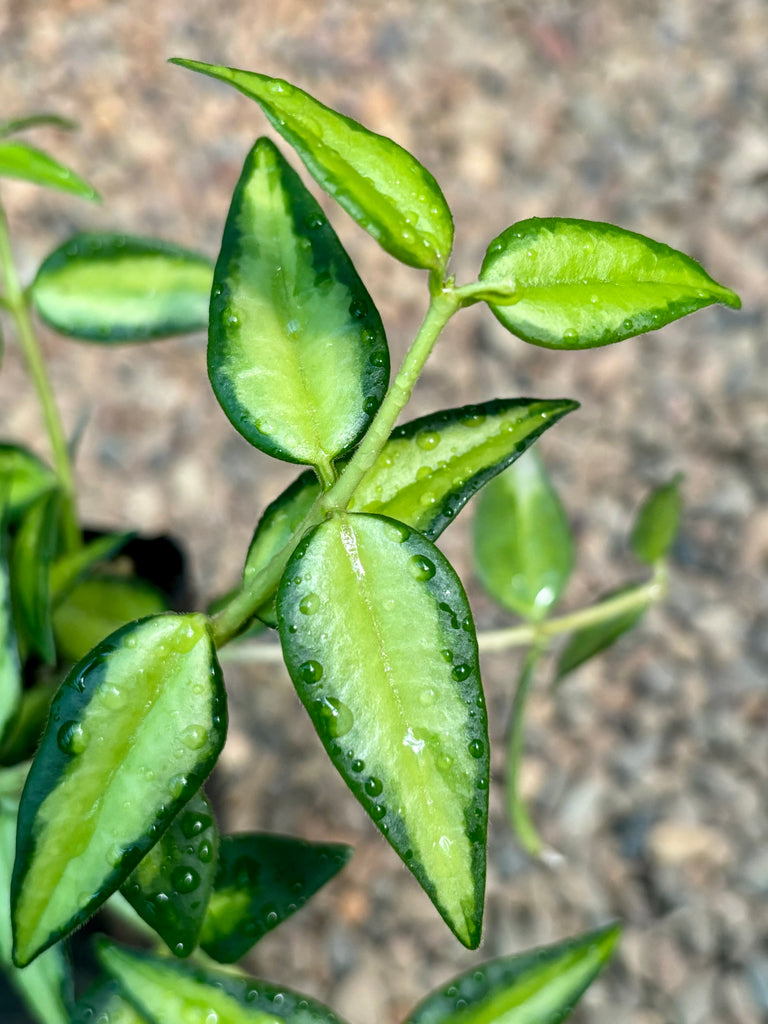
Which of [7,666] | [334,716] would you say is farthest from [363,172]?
[7,666]

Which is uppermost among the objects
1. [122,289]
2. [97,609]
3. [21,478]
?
[122,289]

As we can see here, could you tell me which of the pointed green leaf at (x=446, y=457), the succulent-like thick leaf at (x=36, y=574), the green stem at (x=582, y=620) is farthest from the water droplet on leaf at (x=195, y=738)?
the green stem at (x=582, y=620)

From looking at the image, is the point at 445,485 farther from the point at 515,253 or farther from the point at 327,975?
the point at 327,975

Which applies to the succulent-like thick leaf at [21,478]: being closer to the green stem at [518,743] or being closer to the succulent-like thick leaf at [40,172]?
the succulent-like thick leaf at [40,172]

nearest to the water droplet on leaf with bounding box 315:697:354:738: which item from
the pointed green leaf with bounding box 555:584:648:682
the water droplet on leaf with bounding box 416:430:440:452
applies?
the water droplet on leaf with bounding box 416:430:440:452

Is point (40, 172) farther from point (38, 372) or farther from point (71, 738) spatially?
point (71, 738)

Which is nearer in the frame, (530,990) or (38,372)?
(530,990)
